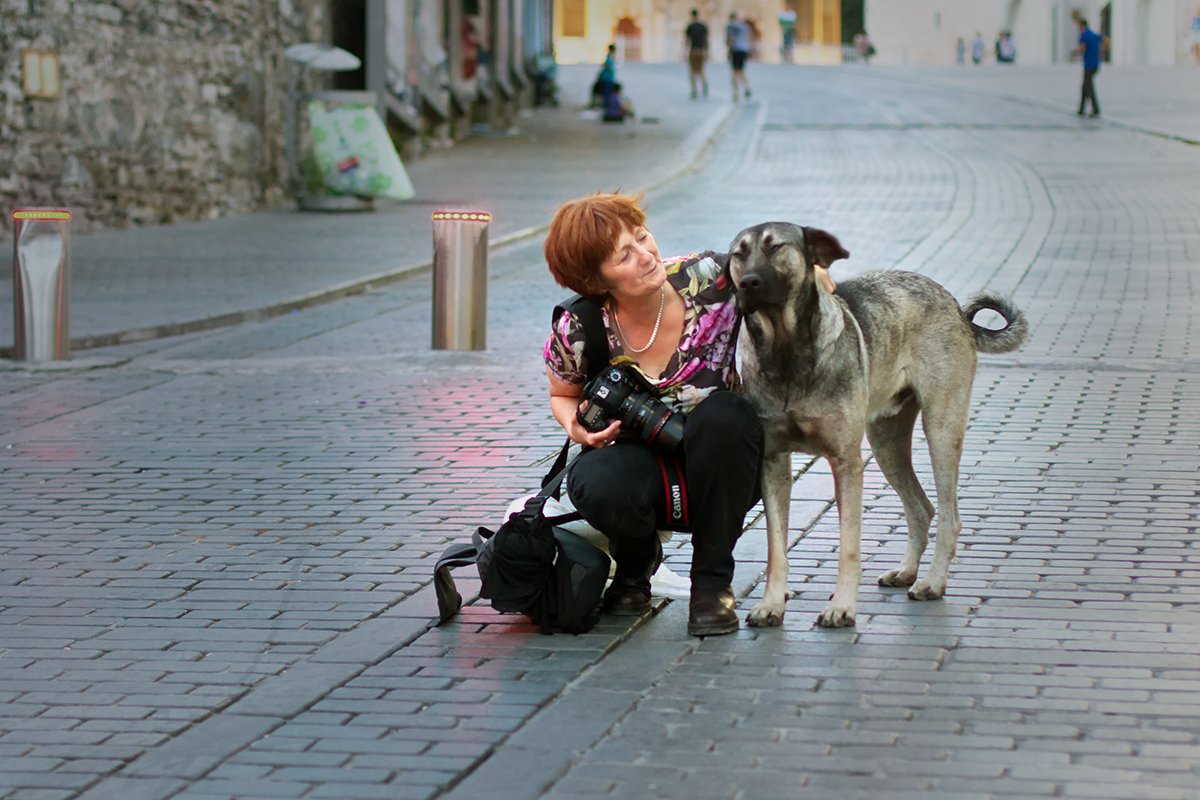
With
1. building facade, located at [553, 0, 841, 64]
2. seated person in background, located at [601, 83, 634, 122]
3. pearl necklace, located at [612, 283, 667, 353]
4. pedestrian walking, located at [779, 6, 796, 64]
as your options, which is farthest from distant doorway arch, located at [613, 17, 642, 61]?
pearl necklace, located at [612, 283, 667, 353]

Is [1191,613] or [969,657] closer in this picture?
[969,657]

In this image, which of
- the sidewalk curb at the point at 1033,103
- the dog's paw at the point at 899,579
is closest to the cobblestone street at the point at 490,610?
the dog's paw at the point at 899,579

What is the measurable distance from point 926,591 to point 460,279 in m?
6.17

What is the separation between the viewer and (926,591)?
5.01m

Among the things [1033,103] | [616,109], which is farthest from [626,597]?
[1033,103]

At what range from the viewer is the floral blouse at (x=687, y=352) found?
192 inches

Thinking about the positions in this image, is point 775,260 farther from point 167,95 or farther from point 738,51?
point 738,51

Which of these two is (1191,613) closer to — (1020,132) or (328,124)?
(328,124)

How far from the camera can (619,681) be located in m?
4.27

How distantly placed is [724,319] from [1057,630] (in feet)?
4.60

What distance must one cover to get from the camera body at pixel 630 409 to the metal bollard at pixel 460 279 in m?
5.97

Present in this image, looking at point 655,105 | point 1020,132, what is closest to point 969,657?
point 1020,132

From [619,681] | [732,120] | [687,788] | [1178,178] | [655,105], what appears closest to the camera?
[687,788]

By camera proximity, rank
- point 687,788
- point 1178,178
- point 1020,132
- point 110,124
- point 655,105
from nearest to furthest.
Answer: point 687,788
point 110,124
point 1178,178
point 1020,132
point 655,105
